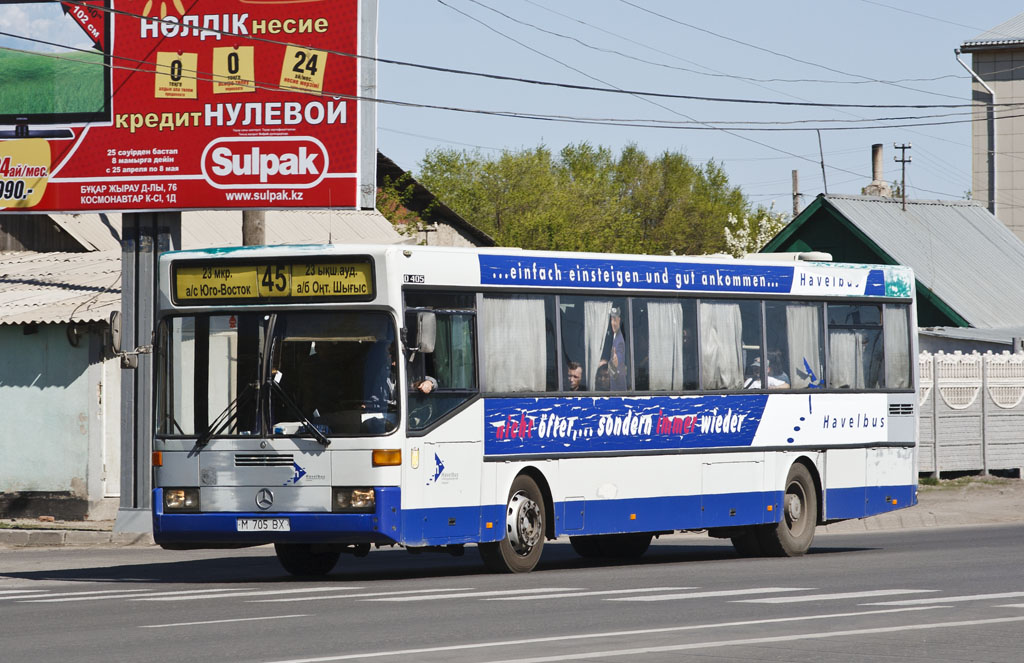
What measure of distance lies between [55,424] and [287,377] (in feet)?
38.5

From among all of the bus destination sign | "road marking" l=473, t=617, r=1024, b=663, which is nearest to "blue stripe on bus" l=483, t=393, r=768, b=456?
the bus destination sign

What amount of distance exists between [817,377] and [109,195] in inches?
394

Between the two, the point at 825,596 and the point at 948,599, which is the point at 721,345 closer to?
the point at 825,596

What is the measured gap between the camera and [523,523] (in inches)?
655

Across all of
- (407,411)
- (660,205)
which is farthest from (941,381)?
(660,205)

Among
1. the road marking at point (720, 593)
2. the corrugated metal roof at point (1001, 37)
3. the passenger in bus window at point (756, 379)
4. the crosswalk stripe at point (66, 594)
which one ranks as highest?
the corrugated metal roof at point (1001, 37)

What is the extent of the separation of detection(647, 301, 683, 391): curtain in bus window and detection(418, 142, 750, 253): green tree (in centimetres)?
6042

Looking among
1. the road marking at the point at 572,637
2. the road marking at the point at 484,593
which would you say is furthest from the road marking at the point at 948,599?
the road marking at the point at 484,593

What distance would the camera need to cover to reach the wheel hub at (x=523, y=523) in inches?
651

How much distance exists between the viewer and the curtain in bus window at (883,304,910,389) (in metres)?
21.4

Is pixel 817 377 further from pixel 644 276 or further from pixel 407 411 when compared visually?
pixel 407 411

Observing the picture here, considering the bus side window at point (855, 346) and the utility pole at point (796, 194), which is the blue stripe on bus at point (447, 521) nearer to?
the bus side window at point (855, 346)

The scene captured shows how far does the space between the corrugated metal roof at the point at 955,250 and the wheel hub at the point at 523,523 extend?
1158 inches

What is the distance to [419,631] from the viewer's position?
11.3m
